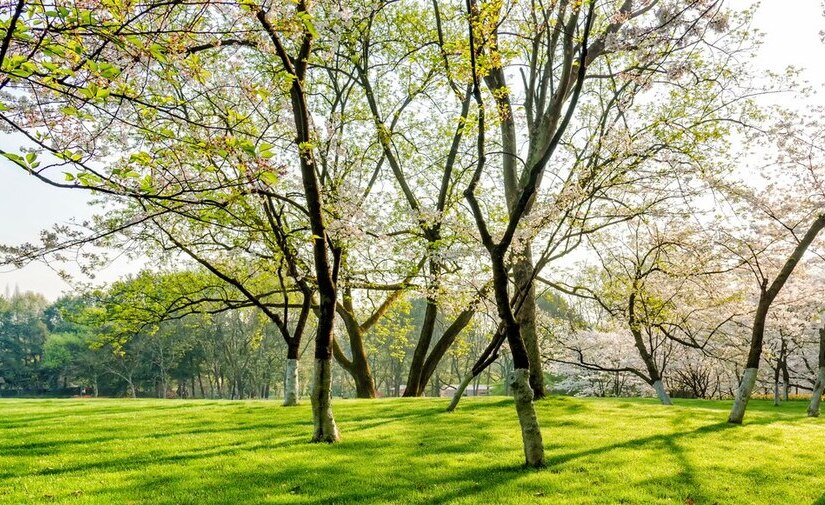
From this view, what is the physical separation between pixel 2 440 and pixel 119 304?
6.06m

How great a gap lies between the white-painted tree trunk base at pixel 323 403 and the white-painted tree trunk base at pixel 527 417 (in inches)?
129

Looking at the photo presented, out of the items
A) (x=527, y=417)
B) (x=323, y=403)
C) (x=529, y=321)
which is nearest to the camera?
(x=527, y=417)

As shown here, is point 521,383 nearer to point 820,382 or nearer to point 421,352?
point 421,352

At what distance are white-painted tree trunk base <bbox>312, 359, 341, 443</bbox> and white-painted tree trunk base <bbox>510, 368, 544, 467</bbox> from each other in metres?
3.28

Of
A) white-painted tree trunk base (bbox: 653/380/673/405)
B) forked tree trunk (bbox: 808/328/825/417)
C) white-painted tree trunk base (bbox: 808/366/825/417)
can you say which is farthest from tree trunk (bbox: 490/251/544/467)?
white-painted tree trunk base (bbox: 808/366/825/417)

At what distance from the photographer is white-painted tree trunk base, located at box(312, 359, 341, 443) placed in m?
8.64

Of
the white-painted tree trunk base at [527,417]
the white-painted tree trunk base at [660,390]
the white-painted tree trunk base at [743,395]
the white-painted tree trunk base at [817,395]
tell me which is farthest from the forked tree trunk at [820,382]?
the white-painted tree trunk base at [527,417]

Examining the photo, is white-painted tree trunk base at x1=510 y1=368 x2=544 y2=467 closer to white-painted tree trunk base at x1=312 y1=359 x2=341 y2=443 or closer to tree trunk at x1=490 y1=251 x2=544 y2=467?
tree trunk at x1=490 y1=251 x2=544 y2=467

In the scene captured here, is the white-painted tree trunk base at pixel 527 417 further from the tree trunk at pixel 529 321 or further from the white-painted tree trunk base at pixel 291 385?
the white-painted tree trunk base at pixel 291 385

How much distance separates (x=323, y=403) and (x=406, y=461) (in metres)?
1.87

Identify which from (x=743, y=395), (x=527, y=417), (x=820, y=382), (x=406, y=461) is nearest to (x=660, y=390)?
(x=820, y=382)

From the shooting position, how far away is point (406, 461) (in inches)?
305

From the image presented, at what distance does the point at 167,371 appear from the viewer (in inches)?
2269

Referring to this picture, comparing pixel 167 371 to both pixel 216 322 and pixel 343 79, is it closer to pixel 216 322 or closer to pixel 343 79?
pixel 216 322
